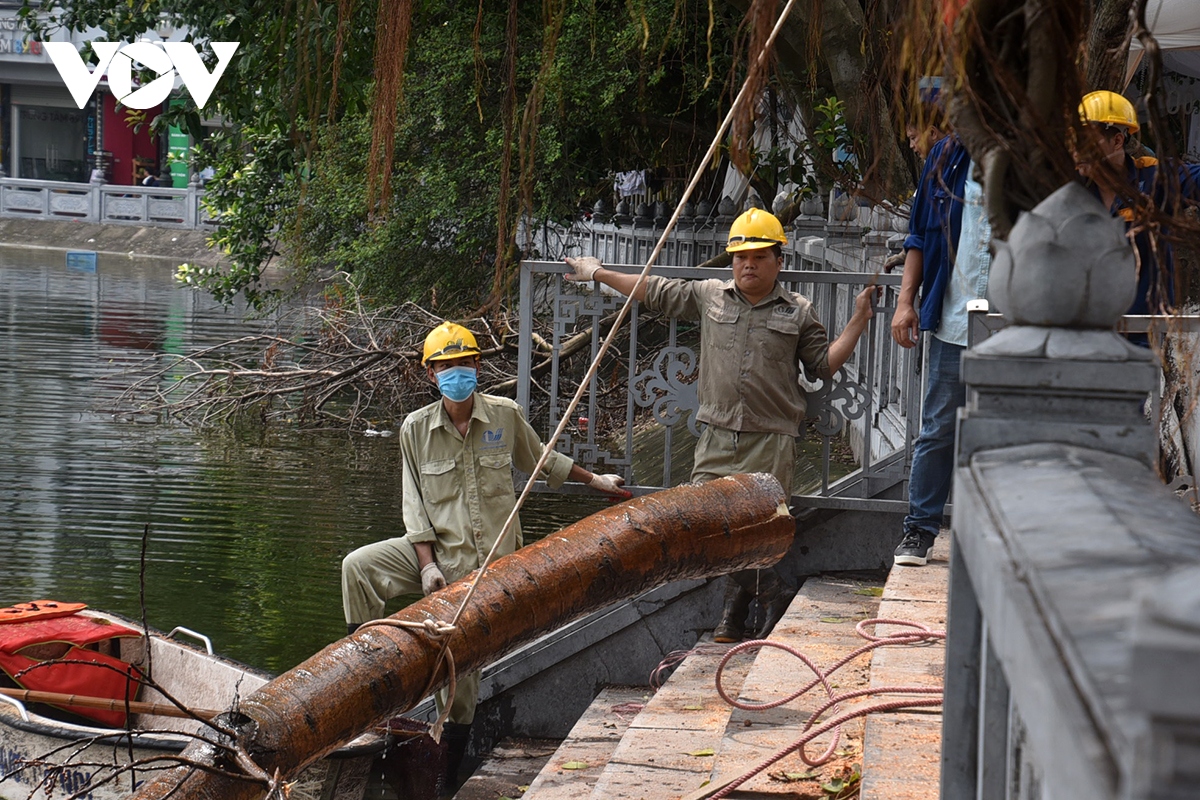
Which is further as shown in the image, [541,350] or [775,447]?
[541,350]

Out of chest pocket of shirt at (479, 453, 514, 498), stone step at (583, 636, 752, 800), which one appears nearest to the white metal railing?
chest pocket of shirt at (479, 453, 514, 498)

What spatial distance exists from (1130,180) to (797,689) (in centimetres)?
269

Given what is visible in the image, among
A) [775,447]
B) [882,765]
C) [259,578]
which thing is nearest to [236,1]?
[259,578]

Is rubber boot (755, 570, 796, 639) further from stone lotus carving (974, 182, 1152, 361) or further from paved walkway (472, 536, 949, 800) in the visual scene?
stone lotus carving (974, 182, 1152, 361)

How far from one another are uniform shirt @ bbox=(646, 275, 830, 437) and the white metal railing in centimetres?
3979

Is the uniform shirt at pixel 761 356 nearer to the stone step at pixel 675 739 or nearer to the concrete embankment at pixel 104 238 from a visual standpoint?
the stone step at pixel 675 739

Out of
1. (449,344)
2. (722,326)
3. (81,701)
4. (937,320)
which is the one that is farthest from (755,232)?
(81,701)

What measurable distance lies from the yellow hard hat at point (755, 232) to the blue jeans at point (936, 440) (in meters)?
0.90

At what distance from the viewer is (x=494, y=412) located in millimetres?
6531

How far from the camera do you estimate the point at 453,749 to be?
20.8 ft

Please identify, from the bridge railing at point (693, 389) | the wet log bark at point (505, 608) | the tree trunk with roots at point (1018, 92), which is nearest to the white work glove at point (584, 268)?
the bridge railing at point (693, 389)

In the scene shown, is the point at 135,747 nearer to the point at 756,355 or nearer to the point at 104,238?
the point at 756,355

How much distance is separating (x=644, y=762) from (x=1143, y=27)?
3497 millimetres

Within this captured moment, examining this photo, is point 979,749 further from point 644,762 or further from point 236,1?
point 236,1
